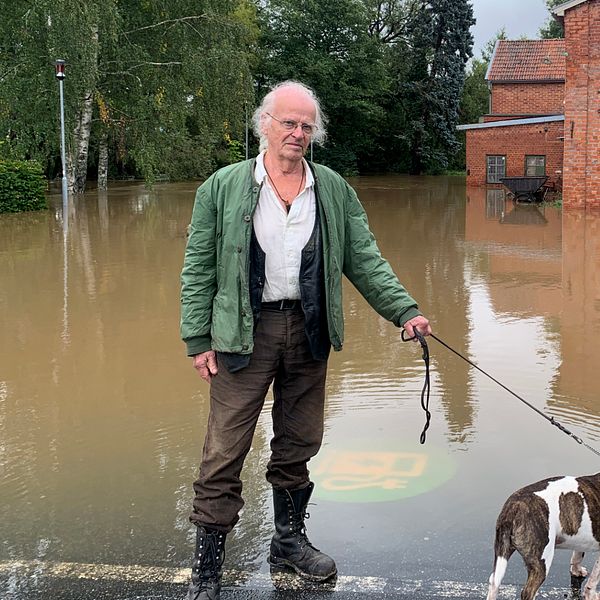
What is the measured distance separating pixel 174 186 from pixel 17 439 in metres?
32.2

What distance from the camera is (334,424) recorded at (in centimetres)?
555

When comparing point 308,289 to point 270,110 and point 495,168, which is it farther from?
point 495,168

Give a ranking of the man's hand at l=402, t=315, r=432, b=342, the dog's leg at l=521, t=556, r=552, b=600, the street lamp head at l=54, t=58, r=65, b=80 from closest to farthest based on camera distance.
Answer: the dog's leg at l=521, t=556, r=552, b=600 → the man's hand at l=402, t=315, r=432, b=342 → the street lamp head at l=54, t=58, r=65, b=80

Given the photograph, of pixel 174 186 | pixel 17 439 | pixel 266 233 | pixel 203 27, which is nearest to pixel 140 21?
pixel 203 27

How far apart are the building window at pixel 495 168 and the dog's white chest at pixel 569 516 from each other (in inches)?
1249

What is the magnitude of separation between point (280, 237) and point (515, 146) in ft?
103

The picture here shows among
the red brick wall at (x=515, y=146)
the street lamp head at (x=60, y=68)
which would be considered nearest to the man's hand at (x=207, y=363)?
the street lamp head at (x=60, y=68)

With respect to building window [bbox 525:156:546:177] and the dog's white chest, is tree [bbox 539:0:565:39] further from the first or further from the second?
the dog's white chest

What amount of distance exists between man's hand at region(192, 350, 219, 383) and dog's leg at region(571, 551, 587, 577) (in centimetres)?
160

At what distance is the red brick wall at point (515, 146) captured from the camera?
105 feet

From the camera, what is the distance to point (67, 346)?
7770 mm

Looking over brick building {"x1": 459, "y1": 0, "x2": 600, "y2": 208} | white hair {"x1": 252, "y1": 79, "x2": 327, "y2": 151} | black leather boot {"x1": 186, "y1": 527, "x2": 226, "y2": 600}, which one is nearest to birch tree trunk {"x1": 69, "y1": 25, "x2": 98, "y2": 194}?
brick building {"x1": 459, "y1": 0, "x2": 600, "y2": 208}

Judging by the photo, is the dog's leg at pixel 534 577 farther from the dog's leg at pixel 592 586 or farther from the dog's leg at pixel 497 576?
the dog's leg at pixel 592 586

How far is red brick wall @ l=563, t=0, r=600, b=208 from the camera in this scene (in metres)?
20.8
